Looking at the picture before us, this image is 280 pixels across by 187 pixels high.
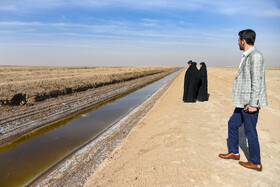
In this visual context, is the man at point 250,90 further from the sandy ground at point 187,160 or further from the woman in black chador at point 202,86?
the woman in black chador at point 202,86

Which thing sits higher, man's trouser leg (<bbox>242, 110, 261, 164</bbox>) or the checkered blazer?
the checkered blazer

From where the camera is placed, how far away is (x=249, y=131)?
2574 millimetres

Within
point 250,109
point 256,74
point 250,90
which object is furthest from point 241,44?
point 250,109

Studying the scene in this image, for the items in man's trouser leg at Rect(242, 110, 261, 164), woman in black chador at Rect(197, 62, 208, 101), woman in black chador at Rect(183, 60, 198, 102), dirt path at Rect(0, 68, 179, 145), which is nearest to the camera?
man's trouser leg at Rect(242, 110, 261, 164)

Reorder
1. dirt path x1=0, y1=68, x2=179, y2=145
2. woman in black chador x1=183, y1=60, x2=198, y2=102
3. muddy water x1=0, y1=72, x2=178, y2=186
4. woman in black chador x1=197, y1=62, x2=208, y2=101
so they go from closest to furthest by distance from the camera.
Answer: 1. muddy water x1=0, y1=72, x2=178, y2=186
2. dirt path x1=0, y1=68, x2=179, y2=145
3. woman in black chador x1=183, y1=60, x2=198, y2=102
4. woman in black chador x1=197, y1=62, x2=208, y2=101

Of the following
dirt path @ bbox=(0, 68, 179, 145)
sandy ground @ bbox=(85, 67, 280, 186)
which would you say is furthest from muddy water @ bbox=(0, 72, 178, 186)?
sandy ground @ bbox=(85, 67, 280, 186)

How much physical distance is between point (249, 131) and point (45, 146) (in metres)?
5.50

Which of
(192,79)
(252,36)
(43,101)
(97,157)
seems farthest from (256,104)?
(43,101)

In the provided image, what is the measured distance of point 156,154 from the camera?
3.71m

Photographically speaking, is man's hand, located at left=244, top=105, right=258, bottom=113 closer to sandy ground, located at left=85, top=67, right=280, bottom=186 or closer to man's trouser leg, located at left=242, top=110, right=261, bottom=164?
man's trouser leg, located at left=242, top=110, right=261, bottom=164

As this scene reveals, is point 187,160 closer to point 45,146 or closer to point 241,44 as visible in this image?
point 241,44

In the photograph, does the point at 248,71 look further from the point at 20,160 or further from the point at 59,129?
the point at 59,129

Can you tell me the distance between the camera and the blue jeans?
2.55m

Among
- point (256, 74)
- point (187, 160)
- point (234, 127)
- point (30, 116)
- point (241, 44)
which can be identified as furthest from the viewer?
point (30, 116)
